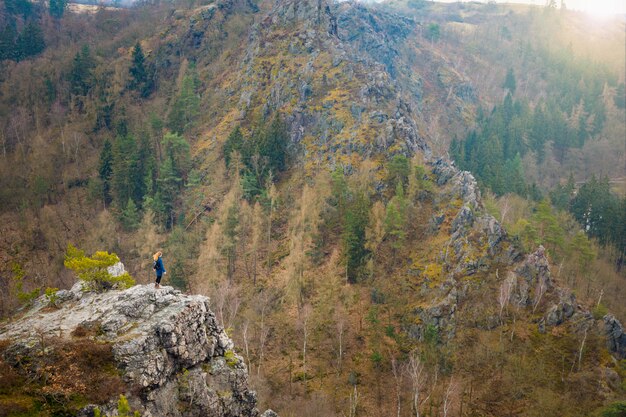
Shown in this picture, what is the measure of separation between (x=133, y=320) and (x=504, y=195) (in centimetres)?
8701

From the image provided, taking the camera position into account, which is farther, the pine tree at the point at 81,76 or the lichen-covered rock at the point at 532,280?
the pine tree at the point at 81,76

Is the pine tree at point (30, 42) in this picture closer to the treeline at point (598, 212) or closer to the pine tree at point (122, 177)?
the pine tree at point (122, 177)

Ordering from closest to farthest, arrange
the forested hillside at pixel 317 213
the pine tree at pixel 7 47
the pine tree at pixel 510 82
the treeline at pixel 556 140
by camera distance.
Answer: the forested hillside at pixel 317 213 → the treeline at pixel 556 140 → the pine tree at pixel 7 47 → the pine tree at pixel 510 82

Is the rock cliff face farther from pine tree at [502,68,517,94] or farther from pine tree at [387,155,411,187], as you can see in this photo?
pine tree at [502,68,517,94]

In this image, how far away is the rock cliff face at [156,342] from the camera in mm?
24922

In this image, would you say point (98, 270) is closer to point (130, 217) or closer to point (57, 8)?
point (130, 217)

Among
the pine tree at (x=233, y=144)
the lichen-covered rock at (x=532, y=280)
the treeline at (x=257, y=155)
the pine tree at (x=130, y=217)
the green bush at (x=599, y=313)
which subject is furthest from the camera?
the pine tree at (x=233, y=144)

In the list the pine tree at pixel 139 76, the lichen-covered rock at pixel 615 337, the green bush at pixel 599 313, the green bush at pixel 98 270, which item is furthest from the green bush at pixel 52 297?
the pine tree at pixel 139 76

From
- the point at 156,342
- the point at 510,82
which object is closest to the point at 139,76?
the point at 156,342

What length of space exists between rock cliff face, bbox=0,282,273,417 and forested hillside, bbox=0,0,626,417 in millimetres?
2464

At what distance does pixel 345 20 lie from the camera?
148 meters

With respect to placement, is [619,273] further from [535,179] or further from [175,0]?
[175,0]

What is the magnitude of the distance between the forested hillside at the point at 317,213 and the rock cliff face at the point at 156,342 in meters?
2.46

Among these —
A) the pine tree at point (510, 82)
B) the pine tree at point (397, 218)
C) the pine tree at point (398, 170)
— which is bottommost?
the pine tree at point (397, 218)
